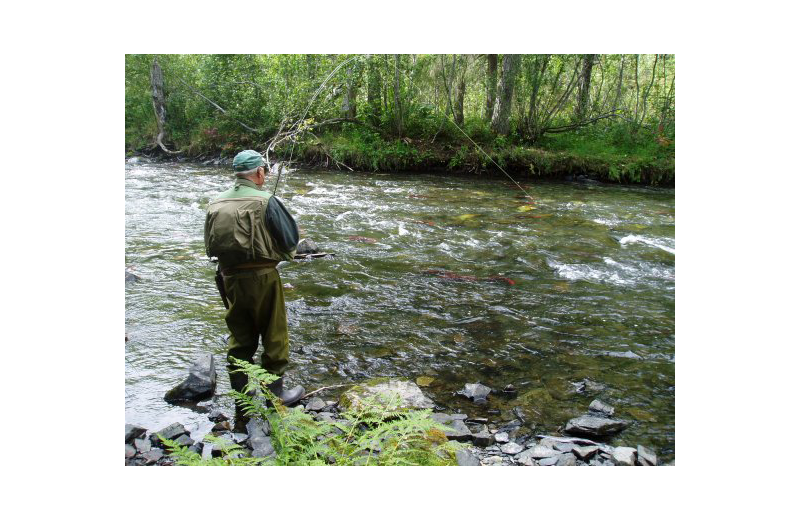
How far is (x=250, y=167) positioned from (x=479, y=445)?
300 centimetres

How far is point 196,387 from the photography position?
4820 mm

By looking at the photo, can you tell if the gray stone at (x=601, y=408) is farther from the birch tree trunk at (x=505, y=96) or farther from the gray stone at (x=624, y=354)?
the birch tree trunk at (x=505, y=96)

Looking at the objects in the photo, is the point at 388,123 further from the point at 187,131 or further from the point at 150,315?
the point at 150,315

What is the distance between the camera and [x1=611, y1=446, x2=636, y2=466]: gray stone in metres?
3.90

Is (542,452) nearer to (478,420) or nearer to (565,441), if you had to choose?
(565,441)

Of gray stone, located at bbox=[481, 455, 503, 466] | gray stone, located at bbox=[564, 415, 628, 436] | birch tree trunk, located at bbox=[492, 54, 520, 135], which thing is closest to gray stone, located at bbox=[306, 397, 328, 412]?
gray stone, located at bbox=[481, 455, 503, 466]

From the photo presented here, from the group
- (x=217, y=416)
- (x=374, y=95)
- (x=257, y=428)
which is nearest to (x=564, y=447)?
(x=257, y=428)

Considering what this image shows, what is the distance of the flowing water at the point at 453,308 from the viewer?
5059 mm

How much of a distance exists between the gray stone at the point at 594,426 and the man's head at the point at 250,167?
3.34 m

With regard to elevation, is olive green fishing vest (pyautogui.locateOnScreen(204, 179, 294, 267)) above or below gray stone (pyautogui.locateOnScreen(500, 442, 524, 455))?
above

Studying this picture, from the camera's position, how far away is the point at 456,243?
35.3ft

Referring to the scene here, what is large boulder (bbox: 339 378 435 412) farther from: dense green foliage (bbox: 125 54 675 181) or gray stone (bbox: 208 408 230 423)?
dense green foliage (bbox: 125 54 675 181)

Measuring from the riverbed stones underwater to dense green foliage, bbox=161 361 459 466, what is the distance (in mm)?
143
